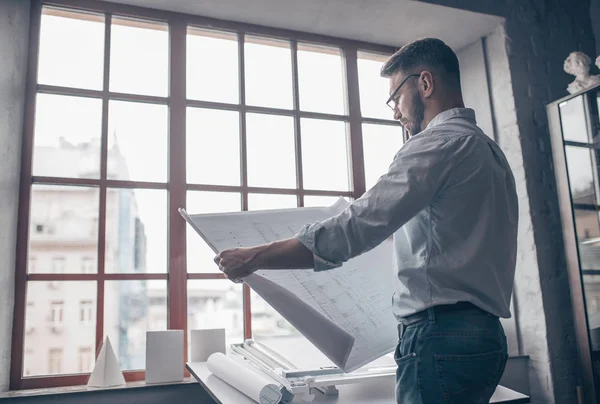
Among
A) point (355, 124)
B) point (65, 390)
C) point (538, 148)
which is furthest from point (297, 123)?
point (65, 390)

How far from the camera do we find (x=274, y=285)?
1.32 m

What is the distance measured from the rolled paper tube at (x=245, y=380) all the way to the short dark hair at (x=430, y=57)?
2.71 ft

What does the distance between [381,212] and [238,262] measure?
12.6 inches

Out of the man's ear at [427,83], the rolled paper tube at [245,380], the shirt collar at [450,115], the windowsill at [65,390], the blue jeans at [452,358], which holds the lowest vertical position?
the windowsill at [65,390]

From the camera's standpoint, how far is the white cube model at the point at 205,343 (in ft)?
7.04

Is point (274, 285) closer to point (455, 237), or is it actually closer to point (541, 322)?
point (455, 237)

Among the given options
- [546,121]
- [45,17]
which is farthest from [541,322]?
[45,17]

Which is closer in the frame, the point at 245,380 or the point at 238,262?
the point at 238,262

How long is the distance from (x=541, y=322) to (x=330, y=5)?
5.75 ft

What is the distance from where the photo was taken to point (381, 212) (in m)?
1.15

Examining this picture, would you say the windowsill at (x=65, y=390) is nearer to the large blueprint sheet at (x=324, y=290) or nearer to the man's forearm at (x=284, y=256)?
the large blueprint sheet at (x=324, y=290)

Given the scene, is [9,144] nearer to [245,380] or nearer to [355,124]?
[245,380]

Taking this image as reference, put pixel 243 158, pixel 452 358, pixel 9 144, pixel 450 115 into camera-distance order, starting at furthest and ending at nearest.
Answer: pixel 243 158
pixel 9 144
pixel 450 115
pixel 452 358

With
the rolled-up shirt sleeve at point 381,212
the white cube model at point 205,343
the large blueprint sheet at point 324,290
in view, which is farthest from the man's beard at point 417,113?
the white cube model at point 205,343
